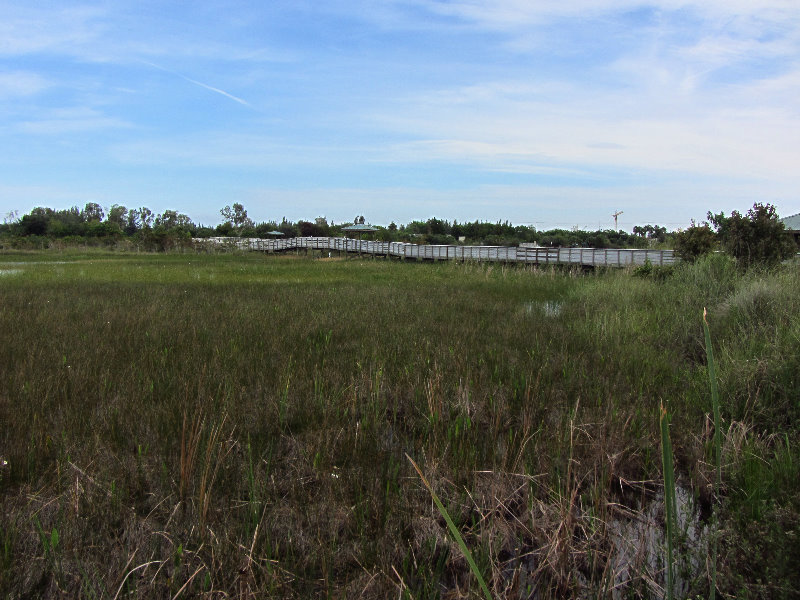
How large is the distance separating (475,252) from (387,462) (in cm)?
2755

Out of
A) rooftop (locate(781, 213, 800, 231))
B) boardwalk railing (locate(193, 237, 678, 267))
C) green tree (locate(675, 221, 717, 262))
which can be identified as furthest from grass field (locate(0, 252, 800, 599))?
rooftop (locate(781, 213, 800, 231))

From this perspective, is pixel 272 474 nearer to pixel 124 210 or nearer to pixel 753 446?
pixel 753 446

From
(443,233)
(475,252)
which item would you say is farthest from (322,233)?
(475,252)

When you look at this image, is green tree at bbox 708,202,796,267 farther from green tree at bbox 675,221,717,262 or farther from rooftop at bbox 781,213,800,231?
rooftop at bbox 781,213,800,231

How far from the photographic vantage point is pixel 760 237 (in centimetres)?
1334

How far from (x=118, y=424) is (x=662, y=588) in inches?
148

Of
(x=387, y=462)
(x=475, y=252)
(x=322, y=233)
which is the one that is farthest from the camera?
(x=322, y=233)

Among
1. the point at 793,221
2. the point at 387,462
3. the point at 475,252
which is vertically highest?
the point at 793,221

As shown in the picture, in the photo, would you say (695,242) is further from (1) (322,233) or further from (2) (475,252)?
(1) (322,233)

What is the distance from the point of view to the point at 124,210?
324 ft

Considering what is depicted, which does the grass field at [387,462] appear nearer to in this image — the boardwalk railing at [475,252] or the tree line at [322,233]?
the boardwalk railing at [475,252]

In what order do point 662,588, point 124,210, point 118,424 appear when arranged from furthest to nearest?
1. point 124,210
2. point 118,424
3. point 662,588

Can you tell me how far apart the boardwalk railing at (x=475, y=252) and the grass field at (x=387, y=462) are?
12.7 meters

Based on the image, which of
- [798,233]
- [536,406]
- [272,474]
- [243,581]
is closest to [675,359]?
[536,406]
